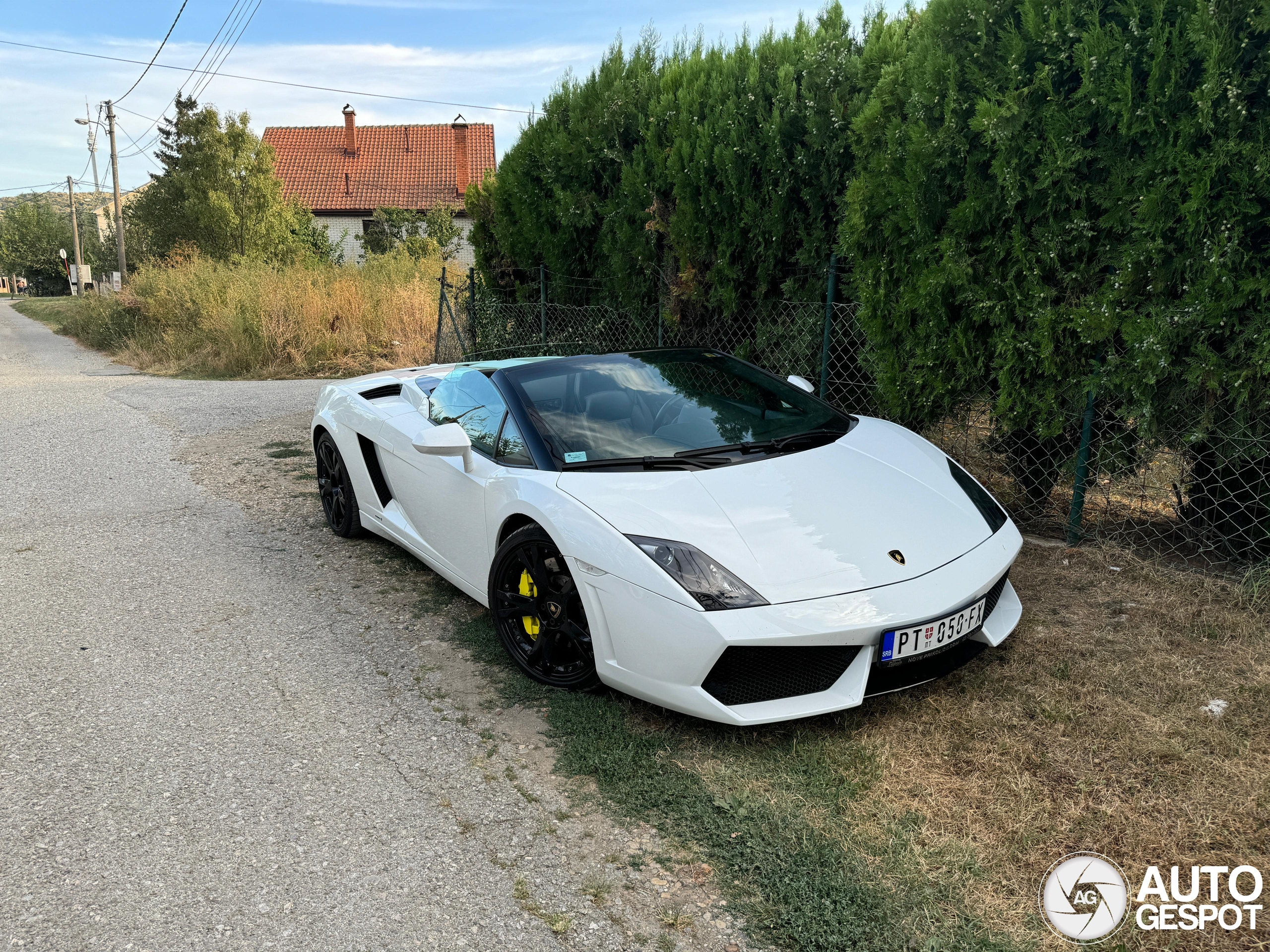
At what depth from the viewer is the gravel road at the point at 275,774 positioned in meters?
2.21

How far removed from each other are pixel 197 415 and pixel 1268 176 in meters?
9.83

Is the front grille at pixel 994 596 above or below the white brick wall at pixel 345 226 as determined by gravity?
below

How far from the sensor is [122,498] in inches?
248

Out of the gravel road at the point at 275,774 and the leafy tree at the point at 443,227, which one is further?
the leafy tree at the point at 443,227

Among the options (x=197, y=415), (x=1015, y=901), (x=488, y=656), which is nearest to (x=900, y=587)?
(x=1015, y=901)

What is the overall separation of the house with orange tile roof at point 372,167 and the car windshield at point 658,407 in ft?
118

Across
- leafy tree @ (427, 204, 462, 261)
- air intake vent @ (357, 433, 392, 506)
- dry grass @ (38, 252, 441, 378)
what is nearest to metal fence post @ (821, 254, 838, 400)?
air intake vent @ (357, 433, 392, 506)

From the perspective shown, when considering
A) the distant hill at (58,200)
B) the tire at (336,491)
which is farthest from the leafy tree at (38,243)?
the tire at (336,491)

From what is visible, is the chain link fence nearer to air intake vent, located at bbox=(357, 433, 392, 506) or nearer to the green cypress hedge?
the green cypress hedge

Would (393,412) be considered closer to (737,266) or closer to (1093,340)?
(737,266)

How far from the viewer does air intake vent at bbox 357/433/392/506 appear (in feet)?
15.4

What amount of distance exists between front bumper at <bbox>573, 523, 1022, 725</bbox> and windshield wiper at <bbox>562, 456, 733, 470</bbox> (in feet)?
1.61

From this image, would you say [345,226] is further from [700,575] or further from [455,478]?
[700,575]

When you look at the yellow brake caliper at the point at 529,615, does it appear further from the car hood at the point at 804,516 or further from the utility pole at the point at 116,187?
the utility pole at the point at 116,187
